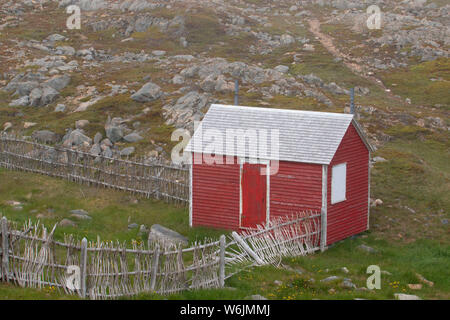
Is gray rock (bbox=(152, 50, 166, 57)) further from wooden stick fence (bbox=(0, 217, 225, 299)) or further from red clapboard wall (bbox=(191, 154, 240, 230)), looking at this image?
wooden stick fence (bbox=(0, 217, 225, 299))

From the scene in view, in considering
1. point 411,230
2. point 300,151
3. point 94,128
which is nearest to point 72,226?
point 300,151

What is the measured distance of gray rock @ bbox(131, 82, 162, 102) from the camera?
37.7 meters

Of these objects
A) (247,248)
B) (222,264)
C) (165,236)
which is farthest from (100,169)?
(222,264)

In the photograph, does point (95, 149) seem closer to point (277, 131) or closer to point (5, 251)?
point (277, 131)

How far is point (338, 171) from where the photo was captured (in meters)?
20.5

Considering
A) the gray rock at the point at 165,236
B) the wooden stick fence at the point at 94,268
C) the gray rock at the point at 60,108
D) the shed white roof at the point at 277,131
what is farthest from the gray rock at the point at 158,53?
the wooden stick fence at the point at 94,268

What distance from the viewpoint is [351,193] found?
21266 mm

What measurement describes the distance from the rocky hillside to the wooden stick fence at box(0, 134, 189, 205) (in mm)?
3469

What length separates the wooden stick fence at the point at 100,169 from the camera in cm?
2448

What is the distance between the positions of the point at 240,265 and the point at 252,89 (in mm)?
24542

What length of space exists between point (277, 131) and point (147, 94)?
18.1 meters

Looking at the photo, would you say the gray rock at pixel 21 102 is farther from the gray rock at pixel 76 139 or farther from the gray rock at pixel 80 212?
the gray rock at pixel 80 212

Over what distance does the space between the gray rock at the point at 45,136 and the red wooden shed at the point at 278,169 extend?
43.5 feet

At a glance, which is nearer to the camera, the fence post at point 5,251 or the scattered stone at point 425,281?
the fence post at point 5,251
